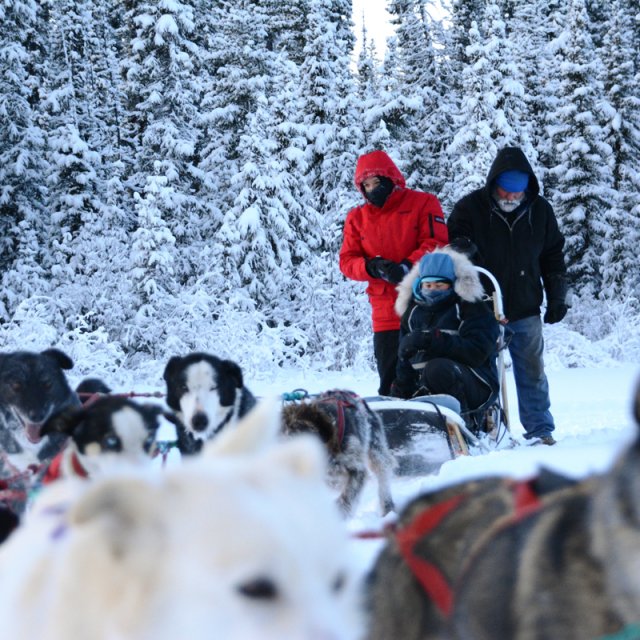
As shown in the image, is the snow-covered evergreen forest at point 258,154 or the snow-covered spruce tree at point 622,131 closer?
the snow-covered evergreen forest at point 258,154

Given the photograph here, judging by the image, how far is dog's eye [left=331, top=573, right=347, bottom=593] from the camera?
1.32 m

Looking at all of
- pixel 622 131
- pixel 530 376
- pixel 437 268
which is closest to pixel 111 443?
pixel 437 268

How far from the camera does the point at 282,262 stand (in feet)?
61.7

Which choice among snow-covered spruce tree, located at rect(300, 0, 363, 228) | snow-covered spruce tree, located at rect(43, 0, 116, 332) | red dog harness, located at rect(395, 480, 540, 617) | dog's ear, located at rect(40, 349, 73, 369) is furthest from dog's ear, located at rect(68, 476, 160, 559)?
snow-covered spruce tree, located at rect(300, 0, 363, 228)

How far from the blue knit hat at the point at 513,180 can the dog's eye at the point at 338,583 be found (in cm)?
504

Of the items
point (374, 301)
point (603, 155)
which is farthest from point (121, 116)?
point (374, 301)

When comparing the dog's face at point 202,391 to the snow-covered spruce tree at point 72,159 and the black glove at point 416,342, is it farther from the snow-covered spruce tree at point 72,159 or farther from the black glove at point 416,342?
the snow-covered spruce tree at point 72,159

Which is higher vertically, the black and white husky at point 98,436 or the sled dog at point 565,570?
the sled dog at point 565,570

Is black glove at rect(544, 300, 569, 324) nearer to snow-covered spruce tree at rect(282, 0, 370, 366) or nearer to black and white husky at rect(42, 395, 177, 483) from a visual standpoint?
black and white husky at rect(42, 395, 177, 483)

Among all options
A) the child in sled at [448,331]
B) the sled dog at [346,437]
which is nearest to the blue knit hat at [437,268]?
the child in sled at [448,331]

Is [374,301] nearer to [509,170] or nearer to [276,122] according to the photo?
[509,170]

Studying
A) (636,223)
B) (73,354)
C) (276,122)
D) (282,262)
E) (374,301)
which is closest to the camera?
(374,301)

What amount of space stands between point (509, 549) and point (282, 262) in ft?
58.1

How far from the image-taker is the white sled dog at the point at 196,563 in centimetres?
115
